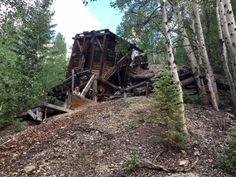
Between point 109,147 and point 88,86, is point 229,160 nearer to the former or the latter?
point 109,147

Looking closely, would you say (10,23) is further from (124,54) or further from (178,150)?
(124,54)

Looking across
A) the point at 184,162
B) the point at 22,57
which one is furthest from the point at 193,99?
the point at 22,57

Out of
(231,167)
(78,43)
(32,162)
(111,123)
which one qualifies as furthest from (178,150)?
(78,43)

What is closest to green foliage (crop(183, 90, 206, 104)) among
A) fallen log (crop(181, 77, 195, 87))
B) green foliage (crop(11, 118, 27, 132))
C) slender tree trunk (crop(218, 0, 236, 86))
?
fallen log (crop(181, 77, 195, 87))

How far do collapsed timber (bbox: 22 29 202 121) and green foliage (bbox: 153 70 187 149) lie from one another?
304 inches

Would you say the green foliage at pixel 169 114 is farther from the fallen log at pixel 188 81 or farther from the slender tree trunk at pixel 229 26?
the fallen log at pixel 188 81

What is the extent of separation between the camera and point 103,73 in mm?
23391

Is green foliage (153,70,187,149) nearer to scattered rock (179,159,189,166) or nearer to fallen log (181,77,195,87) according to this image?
scattered rock (179,159,189,166)

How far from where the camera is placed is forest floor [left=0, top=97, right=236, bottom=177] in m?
9.85

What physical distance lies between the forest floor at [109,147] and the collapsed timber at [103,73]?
5.44 metres

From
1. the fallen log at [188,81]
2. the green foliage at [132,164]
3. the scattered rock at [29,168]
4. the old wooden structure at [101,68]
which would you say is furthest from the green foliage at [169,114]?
the old wooden structure at [101,68]

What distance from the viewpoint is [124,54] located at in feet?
78.7

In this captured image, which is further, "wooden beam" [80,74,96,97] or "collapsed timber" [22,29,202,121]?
"collapsed timber" [22,29,202,121]

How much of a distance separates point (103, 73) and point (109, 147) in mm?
12656
